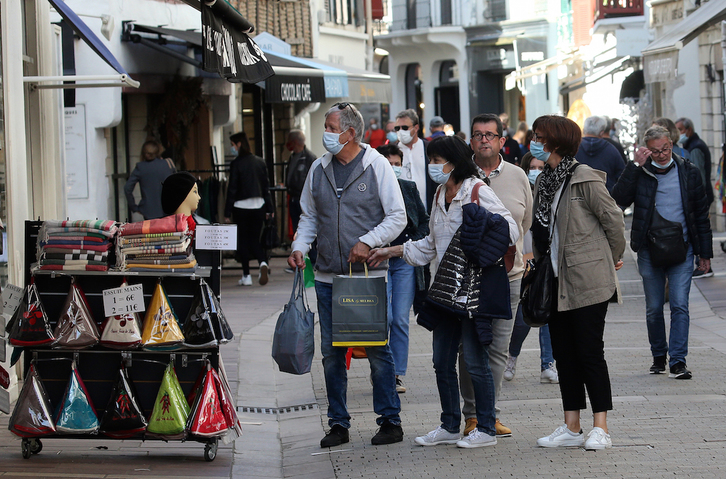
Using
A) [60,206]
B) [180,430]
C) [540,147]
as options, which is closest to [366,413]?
[180,430]

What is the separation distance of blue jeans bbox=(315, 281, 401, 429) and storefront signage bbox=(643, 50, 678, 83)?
9.33m

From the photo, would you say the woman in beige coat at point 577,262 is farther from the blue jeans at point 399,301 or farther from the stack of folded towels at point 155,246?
the stack of folded towels at point 155,246

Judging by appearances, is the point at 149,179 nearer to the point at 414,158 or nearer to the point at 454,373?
the point at 414,158

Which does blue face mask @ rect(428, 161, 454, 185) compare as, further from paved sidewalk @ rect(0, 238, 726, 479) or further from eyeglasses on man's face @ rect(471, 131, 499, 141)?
paved sidewalk @ rect(0, 238, 726, 479)

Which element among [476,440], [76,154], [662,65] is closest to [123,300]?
[476,440]

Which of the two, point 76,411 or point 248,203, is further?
point 248,203

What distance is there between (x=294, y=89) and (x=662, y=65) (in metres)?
5.05

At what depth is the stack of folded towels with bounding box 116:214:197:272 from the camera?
19.6ft

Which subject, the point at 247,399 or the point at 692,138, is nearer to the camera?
the point at 247,399

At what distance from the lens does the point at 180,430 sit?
596 centimetres

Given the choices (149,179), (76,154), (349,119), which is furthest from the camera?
(149,179)

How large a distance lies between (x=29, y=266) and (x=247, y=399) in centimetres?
236

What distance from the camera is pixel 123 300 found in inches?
237

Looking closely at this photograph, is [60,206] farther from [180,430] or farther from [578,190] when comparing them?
[578,190]
